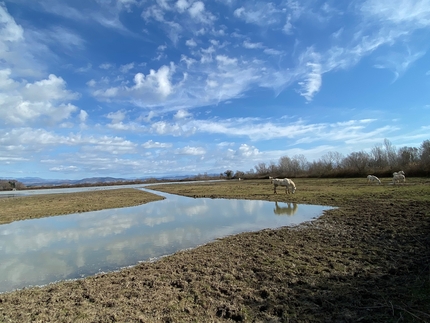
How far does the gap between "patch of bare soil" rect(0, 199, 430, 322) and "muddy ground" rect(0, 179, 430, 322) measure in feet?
0.06

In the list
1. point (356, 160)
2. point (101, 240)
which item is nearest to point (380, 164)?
point (356, 160)

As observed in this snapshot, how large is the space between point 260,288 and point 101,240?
7.75 metres

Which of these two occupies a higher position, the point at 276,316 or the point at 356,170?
Result: the point at 356,170

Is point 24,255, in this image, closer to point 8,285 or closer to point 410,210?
point 8,285

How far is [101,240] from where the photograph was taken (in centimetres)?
1014

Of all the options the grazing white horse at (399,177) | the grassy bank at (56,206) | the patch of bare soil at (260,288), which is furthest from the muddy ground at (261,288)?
the grazing white horse at (399,177)

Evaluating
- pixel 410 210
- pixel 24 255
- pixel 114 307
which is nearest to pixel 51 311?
pixel 114 307

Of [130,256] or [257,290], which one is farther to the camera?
[130,256]

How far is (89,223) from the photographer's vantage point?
14.0 meters

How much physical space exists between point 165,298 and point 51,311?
2.11 meters

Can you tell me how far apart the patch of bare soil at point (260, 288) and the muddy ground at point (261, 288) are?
2 cm

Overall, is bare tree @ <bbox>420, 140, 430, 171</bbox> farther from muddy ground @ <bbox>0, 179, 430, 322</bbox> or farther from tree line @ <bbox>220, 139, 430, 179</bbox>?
muddy ground @ <bbox>0, 179, 430, 322</bbox>

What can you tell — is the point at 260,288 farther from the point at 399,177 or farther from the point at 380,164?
the point at 380,164

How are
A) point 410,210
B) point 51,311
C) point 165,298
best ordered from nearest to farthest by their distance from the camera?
point 51,311 < point 165,298 < point 410,210
